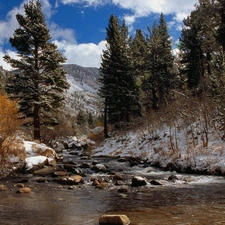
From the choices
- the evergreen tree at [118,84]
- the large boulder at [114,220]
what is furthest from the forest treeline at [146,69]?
the large boulder at [114,220]

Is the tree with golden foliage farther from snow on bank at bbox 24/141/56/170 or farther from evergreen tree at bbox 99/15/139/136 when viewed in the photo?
evergreen tree at bbox 99/15/139/136

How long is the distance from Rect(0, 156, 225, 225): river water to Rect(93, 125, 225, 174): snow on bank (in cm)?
233

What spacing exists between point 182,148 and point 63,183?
9249 mm

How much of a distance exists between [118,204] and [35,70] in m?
18.6

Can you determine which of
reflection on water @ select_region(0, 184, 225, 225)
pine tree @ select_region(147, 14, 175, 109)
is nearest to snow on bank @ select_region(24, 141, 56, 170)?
reflection on water @ select_region(0, 184, 225, 225)

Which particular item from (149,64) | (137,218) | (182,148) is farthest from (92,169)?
(149,64)

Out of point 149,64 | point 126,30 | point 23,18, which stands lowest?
point 149,64

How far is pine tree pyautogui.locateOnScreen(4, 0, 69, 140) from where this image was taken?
24906mm

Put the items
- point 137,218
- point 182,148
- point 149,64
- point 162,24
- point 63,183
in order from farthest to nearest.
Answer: point 162,24 < point 149,64 < point 182,148 < point 63,183 < point 137,218

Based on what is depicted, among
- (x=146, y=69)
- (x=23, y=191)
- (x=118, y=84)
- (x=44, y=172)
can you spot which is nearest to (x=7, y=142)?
(x=44, y=172)

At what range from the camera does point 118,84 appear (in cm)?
3634

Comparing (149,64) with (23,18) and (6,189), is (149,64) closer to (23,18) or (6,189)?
(23,18)

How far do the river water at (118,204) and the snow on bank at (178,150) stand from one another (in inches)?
91.8

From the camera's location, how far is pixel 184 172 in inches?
643
